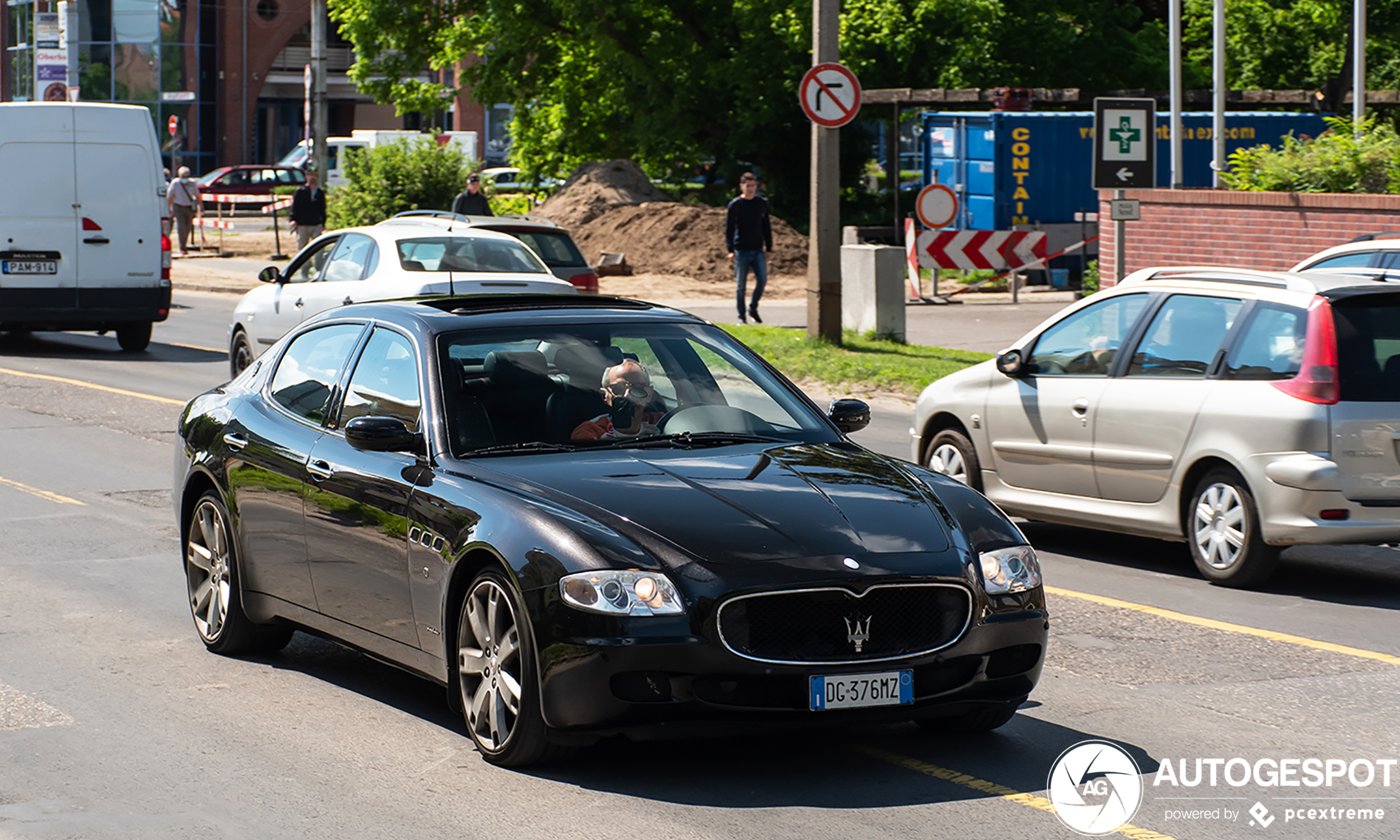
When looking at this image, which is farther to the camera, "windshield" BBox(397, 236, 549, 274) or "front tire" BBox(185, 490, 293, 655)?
"windshield" BBox(397, 236, 549, 274)

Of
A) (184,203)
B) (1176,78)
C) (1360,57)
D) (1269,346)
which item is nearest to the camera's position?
(1269,346)

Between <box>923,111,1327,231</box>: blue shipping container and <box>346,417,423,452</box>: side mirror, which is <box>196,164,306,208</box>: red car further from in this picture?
<box>346,417,423,452</box>: side mirror

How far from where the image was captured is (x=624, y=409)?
6.47 meters

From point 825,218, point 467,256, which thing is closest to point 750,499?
point 467,256

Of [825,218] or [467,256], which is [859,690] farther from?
[825,218]

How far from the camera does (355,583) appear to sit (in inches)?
252

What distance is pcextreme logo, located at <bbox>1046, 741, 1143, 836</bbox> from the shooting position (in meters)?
5.16

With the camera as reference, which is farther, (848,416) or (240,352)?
(240,352)

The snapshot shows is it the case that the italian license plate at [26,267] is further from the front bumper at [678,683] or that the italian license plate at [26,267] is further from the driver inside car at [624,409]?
the front bumper at [678,683]

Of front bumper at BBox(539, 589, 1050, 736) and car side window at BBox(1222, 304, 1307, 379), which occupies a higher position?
car side window at BBox(1222, 304, 1307, 379)

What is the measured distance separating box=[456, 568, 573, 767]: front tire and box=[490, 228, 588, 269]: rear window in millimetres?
15128

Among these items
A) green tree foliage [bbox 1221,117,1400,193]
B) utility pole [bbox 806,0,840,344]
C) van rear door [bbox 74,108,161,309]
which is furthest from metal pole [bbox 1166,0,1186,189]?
van rear door [bbox 74,108,161,309]

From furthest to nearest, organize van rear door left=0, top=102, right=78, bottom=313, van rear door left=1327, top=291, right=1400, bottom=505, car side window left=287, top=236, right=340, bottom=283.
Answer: van rear door left=0, top=102, right=78, bottom=313 < car side window left=287, top=236, right=340, bottom=283 < van rear door left=1327, top=291, right=1400, bottom=505

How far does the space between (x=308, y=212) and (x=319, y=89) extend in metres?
3.87
